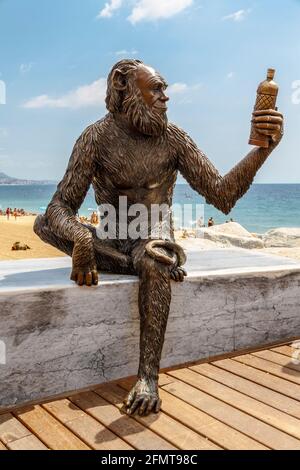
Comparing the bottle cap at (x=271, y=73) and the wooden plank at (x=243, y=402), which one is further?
the bottle cap at (x=271, y=73)

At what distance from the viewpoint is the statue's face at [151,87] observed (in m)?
2.51

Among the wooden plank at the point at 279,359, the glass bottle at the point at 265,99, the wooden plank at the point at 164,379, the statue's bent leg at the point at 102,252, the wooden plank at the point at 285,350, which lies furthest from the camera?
the wooden plank at the point at 285,350

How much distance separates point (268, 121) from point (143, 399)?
1.50m

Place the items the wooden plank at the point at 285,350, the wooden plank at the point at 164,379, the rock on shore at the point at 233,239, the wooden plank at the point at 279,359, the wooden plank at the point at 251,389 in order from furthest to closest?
the rock on shore at the point at 233,239 < the wooden plank at the point at 285,350 < the wooden plank at the point at 279,359 < the wooden plank at the point at 164,379 < the wooden plank at the point at 251,389

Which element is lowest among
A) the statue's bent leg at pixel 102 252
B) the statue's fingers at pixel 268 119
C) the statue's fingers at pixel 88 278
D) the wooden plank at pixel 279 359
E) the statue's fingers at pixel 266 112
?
the wooden plank at pixel 279 359

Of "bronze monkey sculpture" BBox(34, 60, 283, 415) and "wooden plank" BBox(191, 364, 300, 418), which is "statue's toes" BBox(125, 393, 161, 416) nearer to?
"bronze monkey sculpture" BBox(34, 60, 283, 415)

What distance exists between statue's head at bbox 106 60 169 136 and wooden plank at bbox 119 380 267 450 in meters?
1.39

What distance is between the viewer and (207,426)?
2.11 metres

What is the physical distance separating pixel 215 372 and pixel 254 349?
1.62 ft

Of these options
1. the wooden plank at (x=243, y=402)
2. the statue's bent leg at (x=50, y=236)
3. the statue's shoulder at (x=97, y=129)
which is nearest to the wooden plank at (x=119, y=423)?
the wooden plank at (x=243, y=402)

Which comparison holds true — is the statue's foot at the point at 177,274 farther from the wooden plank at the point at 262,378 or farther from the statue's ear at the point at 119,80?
the statue's ear at the point at 119,80

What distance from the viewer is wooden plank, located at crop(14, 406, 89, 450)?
194cm

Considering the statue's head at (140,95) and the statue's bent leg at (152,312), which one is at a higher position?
the statue's head at (140,95)

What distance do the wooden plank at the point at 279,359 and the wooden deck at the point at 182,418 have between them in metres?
0.06
